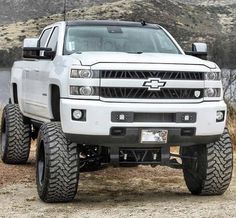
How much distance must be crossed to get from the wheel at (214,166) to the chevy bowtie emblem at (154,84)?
102 centimetres

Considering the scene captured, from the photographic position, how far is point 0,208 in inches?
267

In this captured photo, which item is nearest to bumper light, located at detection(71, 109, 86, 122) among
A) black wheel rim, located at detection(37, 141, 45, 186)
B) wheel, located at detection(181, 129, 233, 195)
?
black wheel rim, located at detection(37, 141, 45, 186)

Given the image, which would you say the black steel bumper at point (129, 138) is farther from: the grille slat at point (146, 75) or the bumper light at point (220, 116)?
the grille slat at point (146, 75)

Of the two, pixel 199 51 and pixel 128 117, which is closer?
pixel 128 117

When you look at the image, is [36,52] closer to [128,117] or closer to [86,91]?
[86,91]

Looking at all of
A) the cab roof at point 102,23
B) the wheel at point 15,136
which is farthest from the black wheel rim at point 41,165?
the wheel at point 15,136

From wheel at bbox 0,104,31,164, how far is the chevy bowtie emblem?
137 inches

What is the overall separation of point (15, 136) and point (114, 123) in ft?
11.4

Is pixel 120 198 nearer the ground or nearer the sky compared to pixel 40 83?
nearer the ground

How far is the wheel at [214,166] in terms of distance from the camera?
7.16 meters

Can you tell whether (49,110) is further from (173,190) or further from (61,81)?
(173,190)

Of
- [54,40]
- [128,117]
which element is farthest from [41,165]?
[54,40]

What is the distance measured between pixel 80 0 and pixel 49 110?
3839 inches

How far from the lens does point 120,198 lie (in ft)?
24.3
